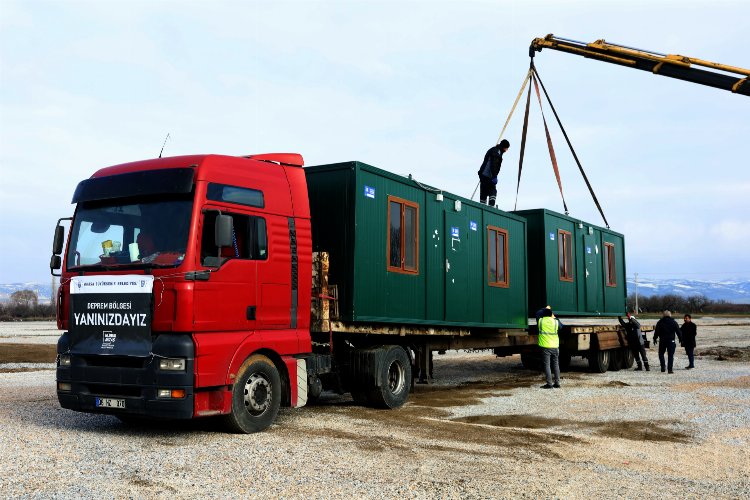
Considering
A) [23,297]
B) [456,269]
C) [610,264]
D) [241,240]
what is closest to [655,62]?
[610,264]

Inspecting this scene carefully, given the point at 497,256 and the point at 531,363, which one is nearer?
the point at 497,256

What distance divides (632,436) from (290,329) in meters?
4.39

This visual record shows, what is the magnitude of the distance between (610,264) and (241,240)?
14.5m

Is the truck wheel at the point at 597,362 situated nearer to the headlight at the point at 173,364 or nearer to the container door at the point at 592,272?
the container door at the point at 592,272

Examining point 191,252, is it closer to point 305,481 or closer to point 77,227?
point 77,227

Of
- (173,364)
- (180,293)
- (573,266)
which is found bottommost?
(173,364)

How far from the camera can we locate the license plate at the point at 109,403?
293 inches

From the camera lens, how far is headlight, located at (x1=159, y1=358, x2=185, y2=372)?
7199 mm

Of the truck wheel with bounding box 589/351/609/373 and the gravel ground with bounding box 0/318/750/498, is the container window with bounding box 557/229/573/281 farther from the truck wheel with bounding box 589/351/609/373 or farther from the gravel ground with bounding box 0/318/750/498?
the gravel ground with bounding box 0/318/750/498

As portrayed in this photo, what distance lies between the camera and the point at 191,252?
288 inches

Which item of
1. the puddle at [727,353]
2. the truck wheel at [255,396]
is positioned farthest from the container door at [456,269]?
the puddle at [727,353]

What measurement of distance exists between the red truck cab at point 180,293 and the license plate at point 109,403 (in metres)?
0.01

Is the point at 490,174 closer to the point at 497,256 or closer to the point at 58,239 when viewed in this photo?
the point at 497,256

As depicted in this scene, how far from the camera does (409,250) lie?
11.0 m
